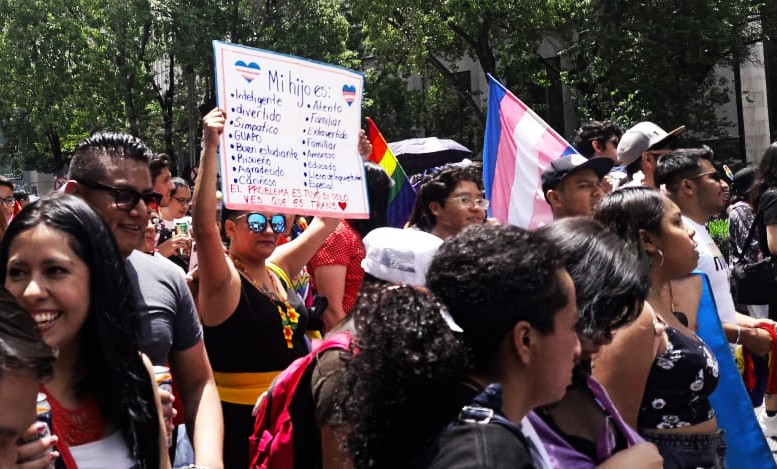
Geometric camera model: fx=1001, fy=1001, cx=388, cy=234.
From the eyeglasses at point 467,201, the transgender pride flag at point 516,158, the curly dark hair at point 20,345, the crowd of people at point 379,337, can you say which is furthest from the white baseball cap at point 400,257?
the transgender pride flag at point 516,158

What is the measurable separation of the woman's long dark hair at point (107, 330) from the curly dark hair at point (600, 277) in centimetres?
111

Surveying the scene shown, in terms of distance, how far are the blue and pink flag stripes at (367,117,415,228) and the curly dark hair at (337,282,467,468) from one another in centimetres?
429

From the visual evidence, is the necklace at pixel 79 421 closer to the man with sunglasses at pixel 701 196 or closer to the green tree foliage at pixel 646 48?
the man with sunglasses at pixel 701 196

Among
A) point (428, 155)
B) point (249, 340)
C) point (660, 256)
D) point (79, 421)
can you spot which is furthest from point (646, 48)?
point (79, 421)

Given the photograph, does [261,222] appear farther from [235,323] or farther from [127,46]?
[127,46]

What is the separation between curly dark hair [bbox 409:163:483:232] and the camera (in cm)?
484

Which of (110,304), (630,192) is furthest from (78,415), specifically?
(630,192)

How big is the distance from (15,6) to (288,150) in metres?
29.6

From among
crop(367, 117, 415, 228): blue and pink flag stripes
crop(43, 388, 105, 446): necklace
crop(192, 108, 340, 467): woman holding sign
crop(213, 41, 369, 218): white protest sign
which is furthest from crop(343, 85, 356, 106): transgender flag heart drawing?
crop(43, 388, 105, 446): necklace

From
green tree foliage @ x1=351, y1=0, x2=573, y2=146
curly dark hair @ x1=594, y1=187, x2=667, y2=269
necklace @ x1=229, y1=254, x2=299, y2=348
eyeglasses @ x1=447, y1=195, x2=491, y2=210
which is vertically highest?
green tree foliage @ x1=351, y1=0, x2=573, y2=146

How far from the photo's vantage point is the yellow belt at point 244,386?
3787mm

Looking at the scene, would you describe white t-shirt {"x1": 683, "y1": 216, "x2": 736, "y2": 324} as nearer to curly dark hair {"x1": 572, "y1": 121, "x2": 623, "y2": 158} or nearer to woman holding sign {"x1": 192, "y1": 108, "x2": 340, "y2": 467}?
woman holding sign {"x1": 192, "y1": 108, "x2": 340, "y2": 467}

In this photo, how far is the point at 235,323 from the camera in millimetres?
3795

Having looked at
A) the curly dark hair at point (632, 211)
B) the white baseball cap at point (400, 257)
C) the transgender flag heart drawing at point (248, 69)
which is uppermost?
the transgender flag heart drawing at point (248, 69)
